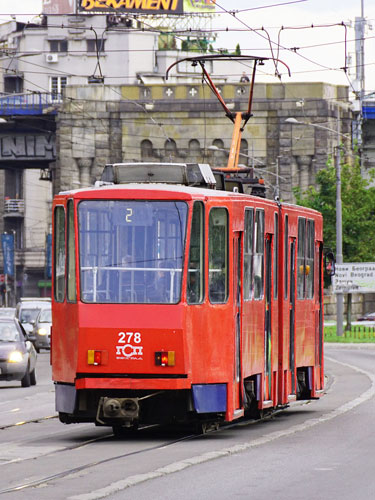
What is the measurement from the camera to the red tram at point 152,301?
15734 mm

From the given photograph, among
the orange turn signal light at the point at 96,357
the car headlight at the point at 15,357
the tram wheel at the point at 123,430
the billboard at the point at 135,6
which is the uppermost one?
the billboard at the point at 135,6

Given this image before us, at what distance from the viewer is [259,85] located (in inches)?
3297

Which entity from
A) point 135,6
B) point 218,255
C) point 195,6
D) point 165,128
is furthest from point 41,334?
point 195,6

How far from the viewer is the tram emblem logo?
51.5ft

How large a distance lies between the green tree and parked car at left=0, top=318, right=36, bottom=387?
3426cm

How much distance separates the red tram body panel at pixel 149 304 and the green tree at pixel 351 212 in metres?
48.0

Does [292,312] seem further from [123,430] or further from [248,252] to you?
[123,430]

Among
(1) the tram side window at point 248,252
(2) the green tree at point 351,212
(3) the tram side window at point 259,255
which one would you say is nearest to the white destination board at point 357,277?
(2) the green tree at point 351,212

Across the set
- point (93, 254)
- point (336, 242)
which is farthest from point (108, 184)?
point (336, 242)

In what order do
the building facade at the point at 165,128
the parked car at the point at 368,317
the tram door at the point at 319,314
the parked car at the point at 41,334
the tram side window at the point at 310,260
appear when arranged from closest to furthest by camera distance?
the tram side window at the point at 310,260 < the tram door at the point at 319,314 < the parked car at the point at 41,334 < the parked car at the point at 368,317 < the building facade at the point at 165,128

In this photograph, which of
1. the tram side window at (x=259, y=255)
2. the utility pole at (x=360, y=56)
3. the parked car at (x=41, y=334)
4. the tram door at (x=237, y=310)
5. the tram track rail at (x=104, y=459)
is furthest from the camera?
the utility pole at (x=360, y=56)

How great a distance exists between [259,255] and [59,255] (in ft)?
7.63

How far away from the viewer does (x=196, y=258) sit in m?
16.0

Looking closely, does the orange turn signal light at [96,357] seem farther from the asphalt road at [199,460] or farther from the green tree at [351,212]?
the green tree at [351,212]
